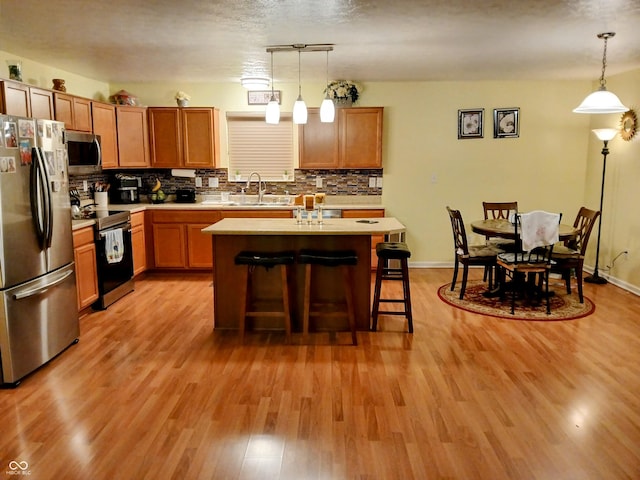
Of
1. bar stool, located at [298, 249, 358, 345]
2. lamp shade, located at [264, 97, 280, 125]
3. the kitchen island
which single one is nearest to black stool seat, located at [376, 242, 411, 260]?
the kitchen island

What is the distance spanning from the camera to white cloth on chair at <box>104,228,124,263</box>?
460 centimetres

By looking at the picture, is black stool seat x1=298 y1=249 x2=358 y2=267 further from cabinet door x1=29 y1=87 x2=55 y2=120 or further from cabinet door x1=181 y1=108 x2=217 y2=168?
cabinet door x1=181 y1=108 x2=217 y2=168

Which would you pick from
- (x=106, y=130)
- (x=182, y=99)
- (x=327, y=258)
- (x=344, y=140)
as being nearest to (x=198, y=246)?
(x=106, y=130)

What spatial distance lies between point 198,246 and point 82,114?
192 centimetres

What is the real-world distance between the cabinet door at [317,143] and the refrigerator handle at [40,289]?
3240mm

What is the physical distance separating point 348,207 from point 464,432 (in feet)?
12.2

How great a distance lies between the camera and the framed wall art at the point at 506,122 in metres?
6.13

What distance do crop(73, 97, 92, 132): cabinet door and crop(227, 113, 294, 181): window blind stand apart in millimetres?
1744

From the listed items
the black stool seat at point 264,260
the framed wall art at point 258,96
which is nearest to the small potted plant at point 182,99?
the framed wall art at point 258,96

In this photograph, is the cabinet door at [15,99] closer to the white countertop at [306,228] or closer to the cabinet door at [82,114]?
the cabinet door at [82,114]

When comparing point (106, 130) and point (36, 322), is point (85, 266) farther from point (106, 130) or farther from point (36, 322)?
point (106, 130)

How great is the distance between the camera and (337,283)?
13.1ft

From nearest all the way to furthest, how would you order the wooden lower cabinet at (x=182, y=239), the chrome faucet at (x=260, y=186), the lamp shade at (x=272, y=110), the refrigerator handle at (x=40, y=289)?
the refrigerator handle at (x=40, y=289) → the lamp shade at (x=272, y=110) → the wooden lower cabinet at (x=182, y=239) → the chrome faucet at (x=260, y=186)

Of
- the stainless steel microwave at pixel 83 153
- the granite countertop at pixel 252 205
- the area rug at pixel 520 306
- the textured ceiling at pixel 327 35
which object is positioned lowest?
the area rug at pixel 520 306
